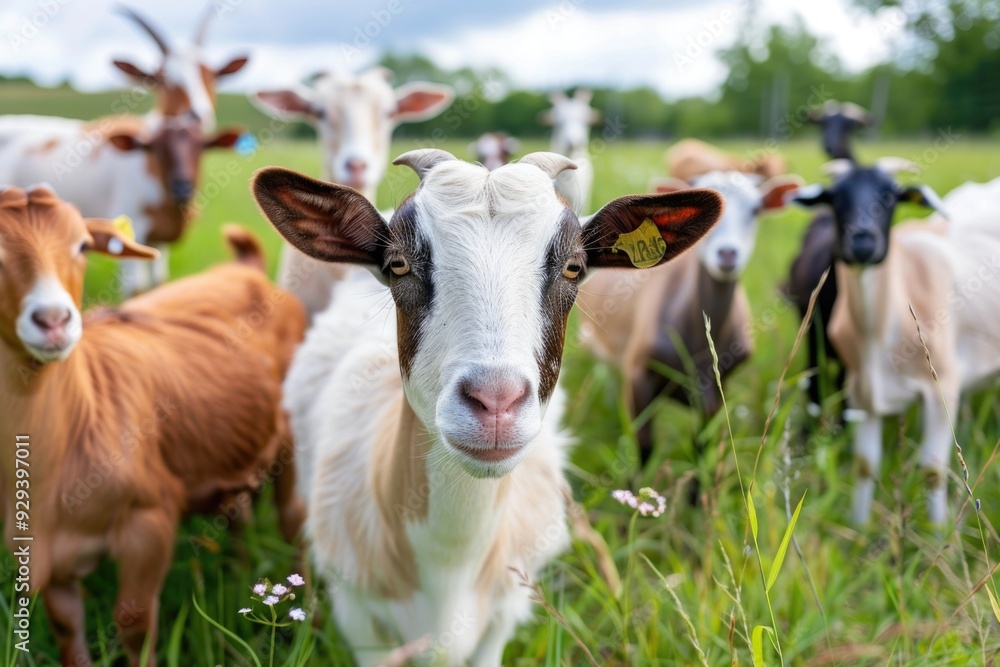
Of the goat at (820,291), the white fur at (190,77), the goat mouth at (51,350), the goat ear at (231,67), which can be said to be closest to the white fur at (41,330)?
the goat mouth at (51,350)

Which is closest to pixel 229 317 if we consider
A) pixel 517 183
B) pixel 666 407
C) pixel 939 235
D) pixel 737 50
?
pixel 517 183

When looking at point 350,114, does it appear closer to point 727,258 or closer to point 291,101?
point 291,101

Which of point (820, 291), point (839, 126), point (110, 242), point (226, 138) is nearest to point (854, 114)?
point (839, 126)

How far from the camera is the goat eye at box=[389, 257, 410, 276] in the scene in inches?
79.7

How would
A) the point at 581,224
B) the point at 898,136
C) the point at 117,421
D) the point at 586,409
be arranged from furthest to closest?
the point at 898,136
the point at 586,409
the point at 117,421
the point at 581,224

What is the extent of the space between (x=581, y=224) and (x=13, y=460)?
6.59ft

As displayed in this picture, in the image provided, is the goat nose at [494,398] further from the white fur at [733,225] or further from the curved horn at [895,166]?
the curved horn at [895,166]

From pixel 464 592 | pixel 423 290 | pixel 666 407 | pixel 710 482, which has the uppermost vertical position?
pixel 423 290

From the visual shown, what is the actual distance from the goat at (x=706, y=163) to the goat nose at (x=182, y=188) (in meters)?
4.13

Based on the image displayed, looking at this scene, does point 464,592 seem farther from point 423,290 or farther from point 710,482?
point 710,482

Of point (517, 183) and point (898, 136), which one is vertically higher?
point (517, 183)

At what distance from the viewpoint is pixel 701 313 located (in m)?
4.45

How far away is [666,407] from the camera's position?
564 cm

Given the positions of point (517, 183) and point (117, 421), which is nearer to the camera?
point (517, 183)
